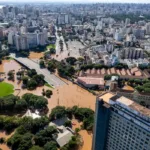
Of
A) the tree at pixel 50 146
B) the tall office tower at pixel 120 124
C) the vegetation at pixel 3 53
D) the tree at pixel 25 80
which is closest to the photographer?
the tall office tower at pixel 120 124

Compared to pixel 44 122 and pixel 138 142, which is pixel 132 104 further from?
pixel 44 122

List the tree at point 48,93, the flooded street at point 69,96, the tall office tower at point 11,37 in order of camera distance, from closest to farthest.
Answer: the flooded street at point 69,96
the tree at point 48,93
the tall office tower at point 11,37

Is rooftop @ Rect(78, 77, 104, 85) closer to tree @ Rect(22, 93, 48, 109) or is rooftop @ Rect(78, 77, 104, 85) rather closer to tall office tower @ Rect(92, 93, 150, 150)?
tree @ Rect(22, 93, 48, 109)

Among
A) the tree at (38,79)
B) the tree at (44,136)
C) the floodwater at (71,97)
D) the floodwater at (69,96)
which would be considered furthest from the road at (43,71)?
the tree at (44,136)

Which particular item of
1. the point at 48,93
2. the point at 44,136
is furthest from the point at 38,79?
the point at 44,136

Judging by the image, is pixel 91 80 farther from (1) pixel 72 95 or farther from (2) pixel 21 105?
(2) pixel 21 105

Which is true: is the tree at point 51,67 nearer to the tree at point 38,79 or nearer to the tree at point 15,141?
the tree at point 38,79

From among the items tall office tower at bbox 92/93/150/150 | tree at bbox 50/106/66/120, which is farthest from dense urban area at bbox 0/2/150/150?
tree at bbox 50/106/66/120

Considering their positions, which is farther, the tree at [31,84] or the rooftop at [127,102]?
the tree at [31,84]
